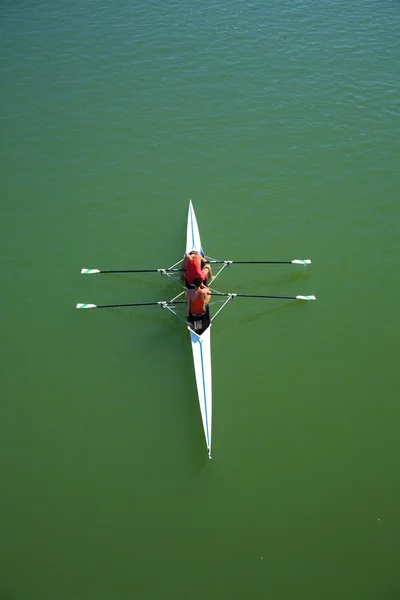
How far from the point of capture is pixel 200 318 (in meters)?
9.96

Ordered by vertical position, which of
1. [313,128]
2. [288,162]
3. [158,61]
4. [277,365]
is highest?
[158,61]

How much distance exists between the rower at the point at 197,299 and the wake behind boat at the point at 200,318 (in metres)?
0.07

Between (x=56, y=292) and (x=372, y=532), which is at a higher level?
(x=56, y=292)

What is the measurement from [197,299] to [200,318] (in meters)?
0.48

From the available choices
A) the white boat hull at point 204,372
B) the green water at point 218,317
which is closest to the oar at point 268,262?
the green water at point 218,317

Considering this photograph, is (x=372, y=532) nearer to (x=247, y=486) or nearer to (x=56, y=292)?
(x=247, y=486)

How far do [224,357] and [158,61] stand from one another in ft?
34.1

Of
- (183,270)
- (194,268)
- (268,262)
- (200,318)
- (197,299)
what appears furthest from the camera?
(268,262)

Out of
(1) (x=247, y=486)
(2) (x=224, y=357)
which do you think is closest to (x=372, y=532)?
(1) (x=247, y=486)

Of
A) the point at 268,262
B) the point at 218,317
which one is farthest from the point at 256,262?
the point at 218,317

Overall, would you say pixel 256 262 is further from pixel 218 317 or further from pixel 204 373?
pixel 204 373

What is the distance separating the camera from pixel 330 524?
7.88 meters

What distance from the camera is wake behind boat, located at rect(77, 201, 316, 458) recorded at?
29.1 ft

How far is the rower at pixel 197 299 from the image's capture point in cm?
957
